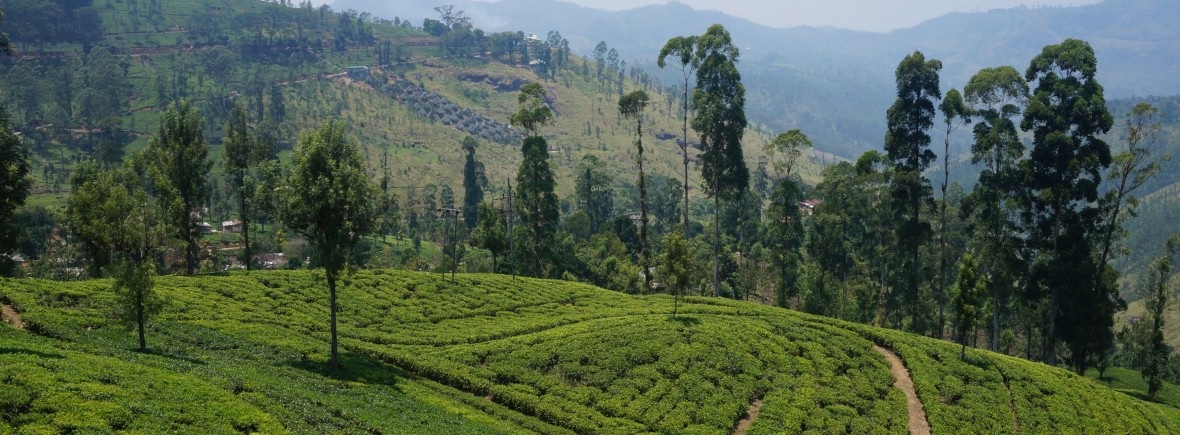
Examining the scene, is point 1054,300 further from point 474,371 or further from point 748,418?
point 474,371

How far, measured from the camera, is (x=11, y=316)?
104 feet

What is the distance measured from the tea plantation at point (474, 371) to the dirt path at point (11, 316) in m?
0.37

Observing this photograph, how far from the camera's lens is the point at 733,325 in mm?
44000

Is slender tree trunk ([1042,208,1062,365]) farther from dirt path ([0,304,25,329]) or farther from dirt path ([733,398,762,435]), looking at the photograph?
dirt path ([0,304,25,329])

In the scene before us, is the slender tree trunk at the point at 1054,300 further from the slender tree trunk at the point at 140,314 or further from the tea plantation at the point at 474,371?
the slender tree trunk at the point at 140,314

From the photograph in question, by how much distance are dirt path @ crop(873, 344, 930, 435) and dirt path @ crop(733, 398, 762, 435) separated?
7.48 metres

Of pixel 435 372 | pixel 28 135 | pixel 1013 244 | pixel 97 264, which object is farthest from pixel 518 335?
pixel 28 135

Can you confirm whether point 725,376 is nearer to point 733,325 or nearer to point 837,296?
point 733,325

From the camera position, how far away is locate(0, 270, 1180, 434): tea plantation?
2344 cm

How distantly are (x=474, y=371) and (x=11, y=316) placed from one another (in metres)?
21.2

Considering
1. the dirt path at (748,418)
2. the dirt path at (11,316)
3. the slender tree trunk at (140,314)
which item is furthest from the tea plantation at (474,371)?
the slender tree trunk at (140,314)

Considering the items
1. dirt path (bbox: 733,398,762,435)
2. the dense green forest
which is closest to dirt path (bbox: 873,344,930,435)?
the dense green forest

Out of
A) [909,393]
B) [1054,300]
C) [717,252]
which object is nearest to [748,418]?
[909,393]

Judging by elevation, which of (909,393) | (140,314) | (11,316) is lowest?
(909,393)
